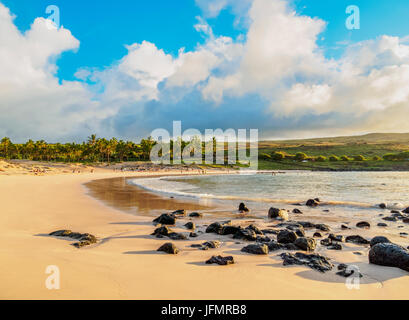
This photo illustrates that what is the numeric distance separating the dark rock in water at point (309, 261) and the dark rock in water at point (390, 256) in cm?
145

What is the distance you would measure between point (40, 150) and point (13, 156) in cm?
2840

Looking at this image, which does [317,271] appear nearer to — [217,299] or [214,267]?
[214,267]

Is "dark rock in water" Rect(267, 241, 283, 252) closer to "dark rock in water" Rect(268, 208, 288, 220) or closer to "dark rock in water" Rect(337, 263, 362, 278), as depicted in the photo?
"dark rock in water" Rect(337, 263, 362, 278)

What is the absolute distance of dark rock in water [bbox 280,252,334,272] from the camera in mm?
6660

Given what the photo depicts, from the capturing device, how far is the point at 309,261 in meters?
6.98

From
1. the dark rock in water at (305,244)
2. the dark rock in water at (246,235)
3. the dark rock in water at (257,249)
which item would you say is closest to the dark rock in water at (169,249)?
the dark rock in water at (257,249)

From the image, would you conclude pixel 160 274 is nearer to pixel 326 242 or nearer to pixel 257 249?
pixel 257 249

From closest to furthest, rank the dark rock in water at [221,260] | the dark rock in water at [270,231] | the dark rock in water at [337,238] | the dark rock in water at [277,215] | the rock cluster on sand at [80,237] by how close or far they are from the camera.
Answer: the dark rock in water at [221,260] → the rock cluster on sand at [80,237] → the dark rock in water at [337,238] → the dark rock in water at [270,231] → the dark rock in water at [277,215]

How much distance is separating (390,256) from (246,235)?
4.62 m

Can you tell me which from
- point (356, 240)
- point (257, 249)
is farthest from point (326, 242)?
point (257, 249)

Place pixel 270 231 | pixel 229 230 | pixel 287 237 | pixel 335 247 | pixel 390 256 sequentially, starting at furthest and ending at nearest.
A: pixel 270 231 → pixel 229 230 → pixel 287 237 → pixel 335 247 → pixel 390 256

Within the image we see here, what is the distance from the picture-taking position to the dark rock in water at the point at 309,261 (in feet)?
21.9

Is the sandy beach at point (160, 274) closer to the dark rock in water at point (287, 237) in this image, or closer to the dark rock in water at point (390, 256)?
the dark rock in water at point (390, 256)

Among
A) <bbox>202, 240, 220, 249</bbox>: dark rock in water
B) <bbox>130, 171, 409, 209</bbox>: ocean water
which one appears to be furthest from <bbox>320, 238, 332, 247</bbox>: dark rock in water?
<bbox>130, 171, 409, 209</bbox>: ocean water
